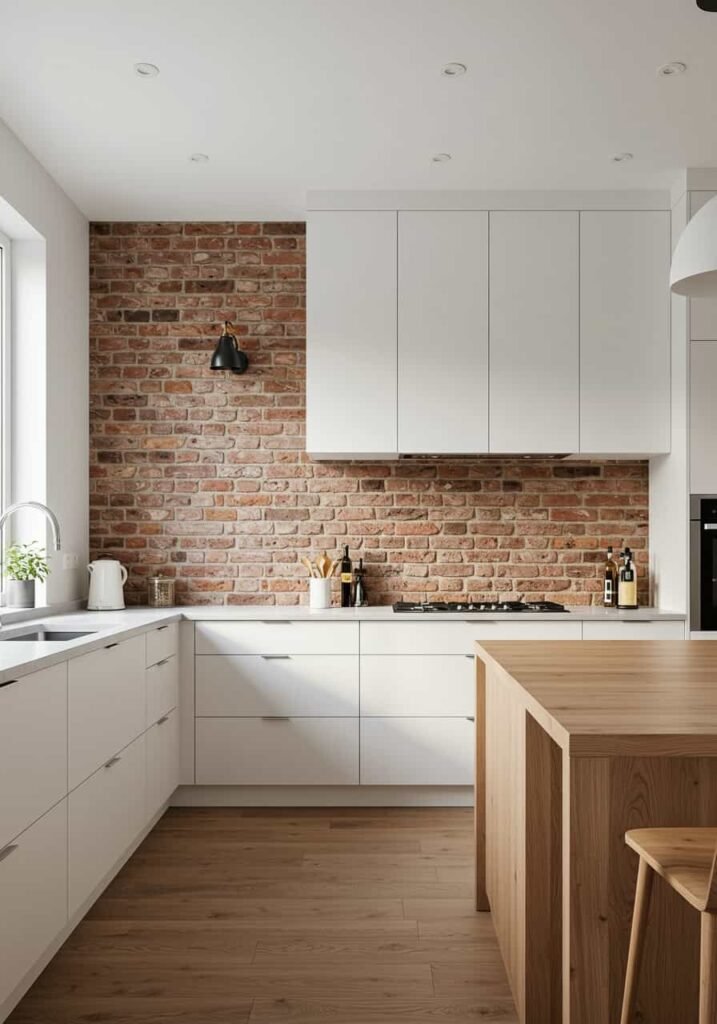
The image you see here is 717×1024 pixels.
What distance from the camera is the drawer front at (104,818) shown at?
2.53m

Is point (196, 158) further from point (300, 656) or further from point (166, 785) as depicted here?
point (166, 785)

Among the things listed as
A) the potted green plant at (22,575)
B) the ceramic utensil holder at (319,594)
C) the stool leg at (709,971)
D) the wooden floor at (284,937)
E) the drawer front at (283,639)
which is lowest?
the wooden floor at (284,937)

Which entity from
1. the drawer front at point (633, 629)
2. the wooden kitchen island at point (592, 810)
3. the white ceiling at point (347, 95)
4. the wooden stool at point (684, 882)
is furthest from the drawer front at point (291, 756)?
the white ceiling at point (347, 95)

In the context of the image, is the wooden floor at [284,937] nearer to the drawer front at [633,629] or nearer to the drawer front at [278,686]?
the drawer front at [278,686]

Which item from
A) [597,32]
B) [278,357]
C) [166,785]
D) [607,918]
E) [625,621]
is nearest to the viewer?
[607,918]

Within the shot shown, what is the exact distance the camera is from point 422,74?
119 inches

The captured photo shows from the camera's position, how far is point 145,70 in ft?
9.77

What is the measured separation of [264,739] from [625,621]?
1.67 metres

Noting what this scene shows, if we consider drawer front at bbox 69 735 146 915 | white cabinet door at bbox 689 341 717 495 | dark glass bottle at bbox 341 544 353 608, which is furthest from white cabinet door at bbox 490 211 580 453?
drawer front at bbox 69 735 146 915

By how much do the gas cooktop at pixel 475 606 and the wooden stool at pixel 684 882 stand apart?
238cm

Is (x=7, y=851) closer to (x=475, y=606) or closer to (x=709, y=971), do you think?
(x=709, y=971)

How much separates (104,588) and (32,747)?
196cm

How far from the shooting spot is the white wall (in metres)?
3.72

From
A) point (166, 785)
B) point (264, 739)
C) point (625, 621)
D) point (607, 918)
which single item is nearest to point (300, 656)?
point (264, 739)
